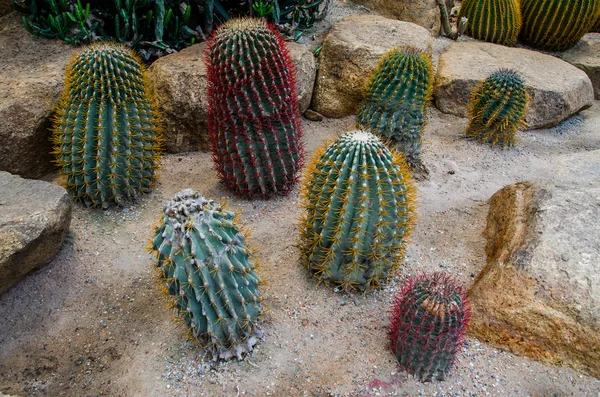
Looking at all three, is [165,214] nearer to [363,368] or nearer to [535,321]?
[363,368]

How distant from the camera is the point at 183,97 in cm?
485

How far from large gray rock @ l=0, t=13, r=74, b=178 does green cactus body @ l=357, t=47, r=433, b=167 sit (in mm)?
2818

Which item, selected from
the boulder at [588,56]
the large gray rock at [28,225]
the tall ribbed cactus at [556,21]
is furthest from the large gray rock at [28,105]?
the boulder at [588,56]

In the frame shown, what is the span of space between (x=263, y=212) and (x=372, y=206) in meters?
1.44

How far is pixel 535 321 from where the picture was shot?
305 cm

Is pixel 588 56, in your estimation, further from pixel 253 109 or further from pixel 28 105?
pixel 28 105

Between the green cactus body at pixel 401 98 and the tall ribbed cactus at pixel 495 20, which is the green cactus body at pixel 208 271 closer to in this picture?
the green cactus body at pixel 401 98

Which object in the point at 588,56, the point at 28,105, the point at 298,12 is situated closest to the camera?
the point at 28,105

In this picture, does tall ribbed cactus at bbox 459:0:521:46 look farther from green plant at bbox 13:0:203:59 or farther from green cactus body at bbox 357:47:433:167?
green plant at bbox 13:0:203:59

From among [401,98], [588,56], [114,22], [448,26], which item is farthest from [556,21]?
[114,22]

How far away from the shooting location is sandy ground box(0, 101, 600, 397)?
283 centimetres

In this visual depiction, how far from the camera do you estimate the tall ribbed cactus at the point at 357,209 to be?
2.98 meters

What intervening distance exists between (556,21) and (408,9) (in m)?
2.20

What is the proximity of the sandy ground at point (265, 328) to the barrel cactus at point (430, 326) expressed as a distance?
113mm
